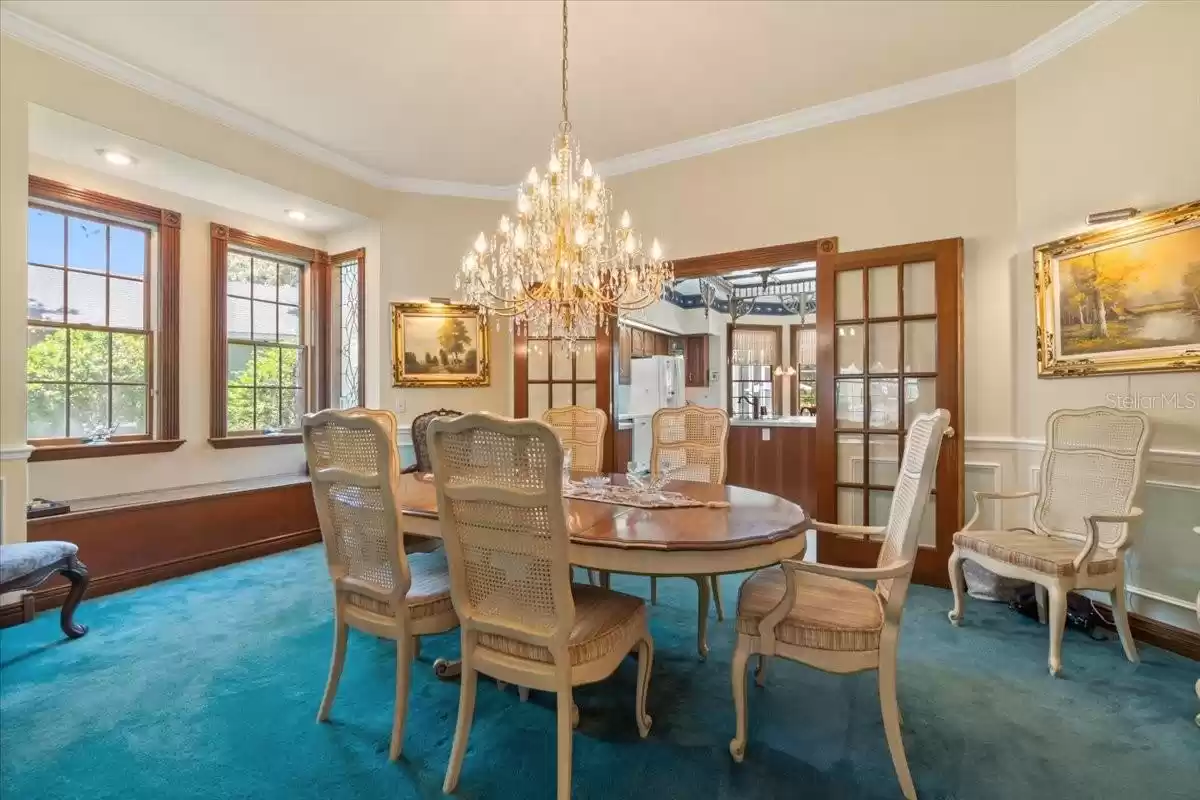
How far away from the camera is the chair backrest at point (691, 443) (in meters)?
3.13

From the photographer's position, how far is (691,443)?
322cm

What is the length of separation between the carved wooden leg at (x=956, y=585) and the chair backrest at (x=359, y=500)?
2.67 metres

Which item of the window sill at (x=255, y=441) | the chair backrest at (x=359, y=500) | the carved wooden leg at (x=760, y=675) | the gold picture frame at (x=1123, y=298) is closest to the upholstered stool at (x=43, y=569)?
the window sill at (x=255, y=441)

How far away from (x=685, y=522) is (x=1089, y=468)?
2.32 m

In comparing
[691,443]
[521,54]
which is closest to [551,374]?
[691,443]

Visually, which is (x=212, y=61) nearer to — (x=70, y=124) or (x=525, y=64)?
(x=70, y=124)

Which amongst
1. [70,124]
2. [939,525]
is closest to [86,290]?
[70,124]

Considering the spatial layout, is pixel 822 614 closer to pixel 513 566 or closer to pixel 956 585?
pixel 513 566

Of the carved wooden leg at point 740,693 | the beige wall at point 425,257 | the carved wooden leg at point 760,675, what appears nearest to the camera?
the carved wooden leg at point 740,693

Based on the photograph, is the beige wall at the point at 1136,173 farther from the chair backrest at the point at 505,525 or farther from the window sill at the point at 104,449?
the window sill at the point at 104,449

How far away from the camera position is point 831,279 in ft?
12.0

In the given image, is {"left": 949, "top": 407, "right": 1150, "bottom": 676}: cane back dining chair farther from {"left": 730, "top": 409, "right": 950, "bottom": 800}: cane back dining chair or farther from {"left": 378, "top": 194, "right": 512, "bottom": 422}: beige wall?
{"left": 378, "top": 194, "right": 512, "bottom": 422}: beige wall

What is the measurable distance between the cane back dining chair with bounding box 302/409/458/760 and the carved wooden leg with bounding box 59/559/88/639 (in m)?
1.66

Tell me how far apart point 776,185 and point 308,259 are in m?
3.96
